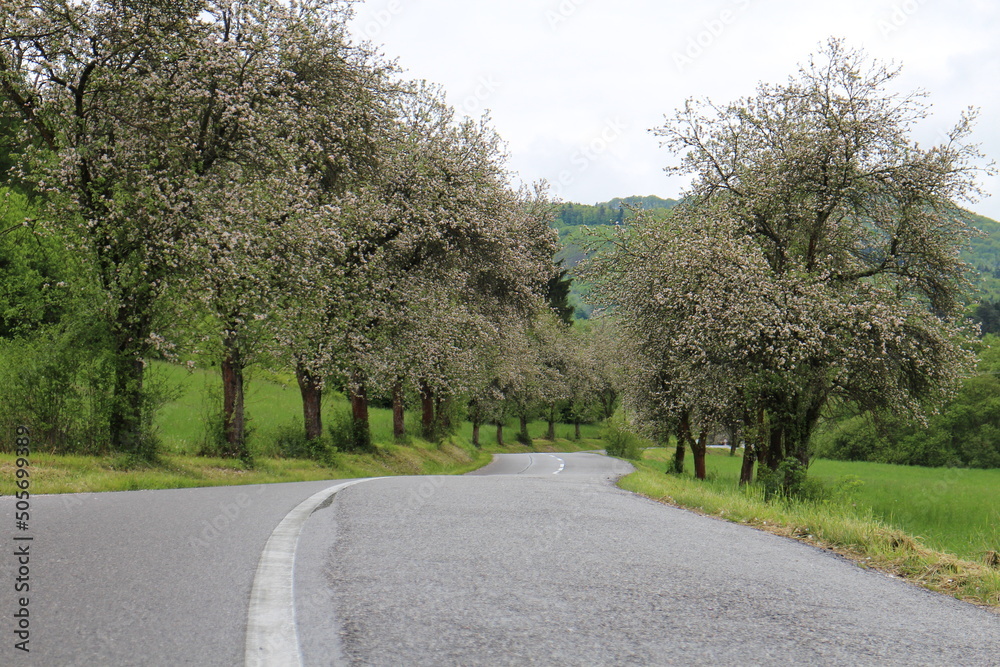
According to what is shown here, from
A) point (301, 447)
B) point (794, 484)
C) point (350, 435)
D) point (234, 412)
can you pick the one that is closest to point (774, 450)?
point (794, 484)

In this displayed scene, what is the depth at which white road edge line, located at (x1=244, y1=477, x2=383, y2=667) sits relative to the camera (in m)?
2.79

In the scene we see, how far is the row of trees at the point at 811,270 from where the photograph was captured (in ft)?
54.6

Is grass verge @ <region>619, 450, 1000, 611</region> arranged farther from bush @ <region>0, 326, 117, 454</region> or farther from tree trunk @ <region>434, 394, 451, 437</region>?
tree trunk @ <region>434, 394, 451, 437</region>

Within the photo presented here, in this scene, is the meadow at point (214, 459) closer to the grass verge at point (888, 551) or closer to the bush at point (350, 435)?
the bush at point (350, 435)

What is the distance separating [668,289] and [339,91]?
9604mm

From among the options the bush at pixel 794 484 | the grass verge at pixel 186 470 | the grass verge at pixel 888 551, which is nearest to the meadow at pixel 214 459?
the grass verge at pixel 186 470

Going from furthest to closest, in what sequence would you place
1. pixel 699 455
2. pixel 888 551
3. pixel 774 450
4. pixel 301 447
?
pixel 699 455
pixel 301 447
pixel 774 450
pixel 888 551

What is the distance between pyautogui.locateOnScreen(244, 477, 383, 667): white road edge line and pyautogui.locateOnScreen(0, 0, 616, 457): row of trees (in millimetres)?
10010

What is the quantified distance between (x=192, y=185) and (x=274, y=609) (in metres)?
12.7

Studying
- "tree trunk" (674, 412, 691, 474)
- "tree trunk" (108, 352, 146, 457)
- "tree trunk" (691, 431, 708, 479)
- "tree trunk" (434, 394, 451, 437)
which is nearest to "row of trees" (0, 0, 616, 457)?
"tree trunk" (108, 352, 146, 457)

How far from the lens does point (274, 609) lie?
11.3 ft

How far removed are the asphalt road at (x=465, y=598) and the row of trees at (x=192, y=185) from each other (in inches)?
321

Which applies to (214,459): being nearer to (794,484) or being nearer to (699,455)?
(794,484)

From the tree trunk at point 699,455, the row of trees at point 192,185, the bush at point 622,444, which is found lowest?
the bush at point 622,444
